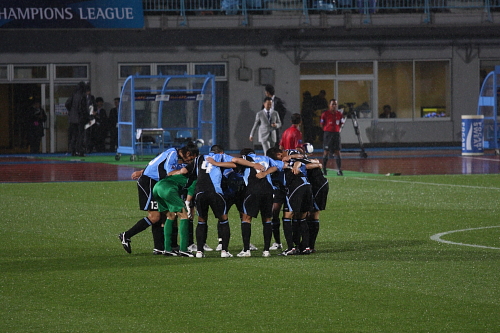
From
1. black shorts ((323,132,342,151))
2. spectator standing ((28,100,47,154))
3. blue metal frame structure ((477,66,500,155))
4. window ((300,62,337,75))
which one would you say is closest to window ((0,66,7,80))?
spectator standing ((28,100,47,154))

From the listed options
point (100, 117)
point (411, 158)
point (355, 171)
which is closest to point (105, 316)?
point (355, 171)

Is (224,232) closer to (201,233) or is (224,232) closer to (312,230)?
(201,233)

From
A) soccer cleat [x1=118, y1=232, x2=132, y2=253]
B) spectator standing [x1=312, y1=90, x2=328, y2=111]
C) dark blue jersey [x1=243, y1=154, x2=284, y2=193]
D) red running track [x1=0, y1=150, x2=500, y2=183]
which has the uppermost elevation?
spectator standing [x1=312, y1=90, x2=328, y2=111]

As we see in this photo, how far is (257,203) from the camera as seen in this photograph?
11.3 meters

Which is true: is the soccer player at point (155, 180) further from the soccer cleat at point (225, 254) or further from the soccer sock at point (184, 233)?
the soccer cleat at point (225, 254)

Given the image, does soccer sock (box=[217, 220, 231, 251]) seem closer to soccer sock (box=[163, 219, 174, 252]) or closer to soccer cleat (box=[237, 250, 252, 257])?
soccer cleat (box=[237, 250, 252, 257])

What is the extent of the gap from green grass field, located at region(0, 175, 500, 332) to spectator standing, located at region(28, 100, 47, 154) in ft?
55.3

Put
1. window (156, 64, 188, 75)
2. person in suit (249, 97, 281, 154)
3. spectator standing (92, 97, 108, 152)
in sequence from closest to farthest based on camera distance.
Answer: person in suit (249, 97, 281, 154), spectator standing (92, 97, 108, 152), window (156, 64, 188, 75)

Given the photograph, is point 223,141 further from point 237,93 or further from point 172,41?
point 172,41

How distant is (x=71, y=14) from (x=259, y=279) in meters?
24.6

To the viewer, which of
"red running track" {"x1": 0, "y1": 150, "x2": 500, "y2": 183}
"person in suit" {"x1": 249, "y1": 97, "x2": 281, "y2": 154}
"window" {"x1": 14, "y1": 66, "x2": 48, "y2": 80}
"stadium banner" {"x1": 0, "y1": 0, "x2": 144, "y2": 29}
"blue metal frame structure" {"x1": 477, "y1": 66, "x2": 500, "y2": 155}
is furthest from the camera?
"window" {"x1": 14, "y1": 66, "x2": 48, "y2": 80}

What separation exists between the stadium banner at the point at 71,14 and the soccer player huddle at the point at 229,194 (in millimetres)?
22034

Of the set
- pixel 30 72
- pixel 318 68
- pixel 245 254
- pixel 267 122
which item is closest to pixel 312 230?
pixel 245 254

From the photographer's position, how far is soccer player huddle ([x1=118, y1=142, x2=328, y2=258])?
11312 mm
